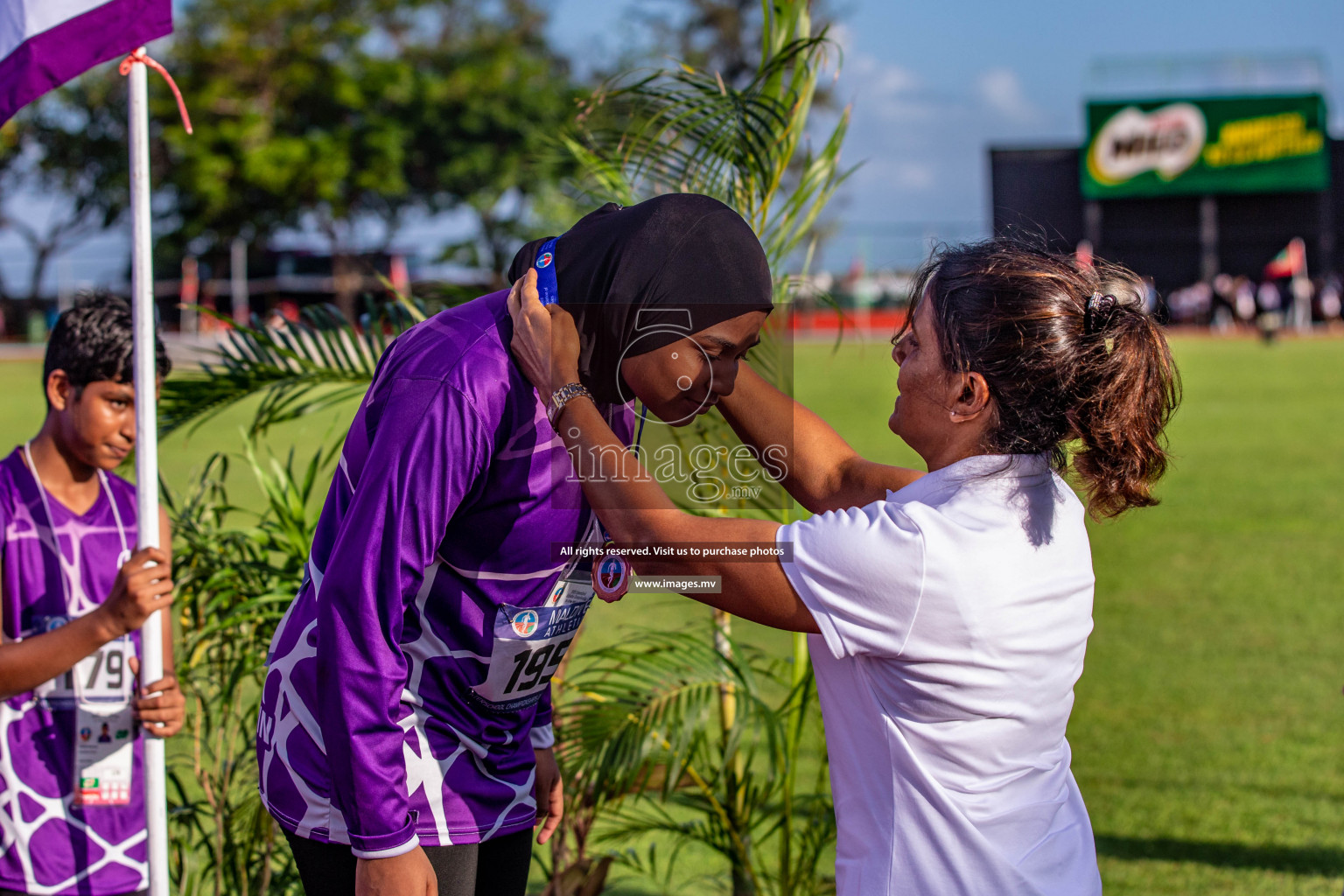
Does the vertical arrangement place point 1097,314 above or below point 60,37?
below

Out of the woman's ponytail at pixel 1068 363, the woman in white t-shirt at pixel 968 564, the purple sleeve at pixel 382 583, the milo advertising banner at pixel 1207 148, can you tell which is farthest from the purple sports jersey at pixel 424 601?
the milo advertising banner at pixel 1207 148

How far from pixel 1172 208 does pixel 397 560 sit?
4161 centimetres

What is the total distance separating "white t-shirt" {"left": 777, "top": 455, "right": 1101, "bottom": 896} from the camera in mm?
1632

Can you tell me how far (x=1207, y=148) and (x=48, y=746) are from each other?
41799 millimetres

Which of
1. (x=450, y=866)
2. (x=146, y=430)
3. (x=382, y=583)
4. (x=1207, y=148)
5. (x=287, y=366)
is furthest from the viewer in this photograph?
(x=1207, y=148)

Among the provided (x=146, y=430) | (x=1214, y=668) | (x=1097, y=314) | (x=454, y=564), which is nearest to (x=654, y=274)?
(x=454, y=564)

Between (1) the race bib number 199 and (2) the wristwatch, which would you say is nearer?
(2) the wristwatch

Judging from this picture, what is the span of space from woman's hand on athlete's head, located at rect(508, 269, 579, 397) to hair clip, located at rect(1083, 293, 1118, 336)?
715 mm

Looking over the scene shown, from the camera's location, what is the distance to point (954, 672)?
1656 millimetres

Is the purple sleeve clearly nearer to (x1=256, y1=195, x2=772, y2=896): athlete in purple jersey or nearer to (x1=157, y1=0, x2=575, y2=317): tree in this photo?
(x1=256, y1=195, x2=772, y2=896): athlete in purple jersey

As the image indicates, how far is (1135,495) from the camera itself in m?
1.77

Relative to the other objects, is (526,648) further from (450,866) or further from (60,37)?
(60,37)

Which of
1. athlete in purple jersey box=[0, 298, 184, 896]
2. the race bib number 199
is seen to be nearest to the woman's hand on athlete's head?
the race bib number 199

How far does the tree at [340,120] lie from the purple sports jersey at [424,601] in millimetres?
28742
